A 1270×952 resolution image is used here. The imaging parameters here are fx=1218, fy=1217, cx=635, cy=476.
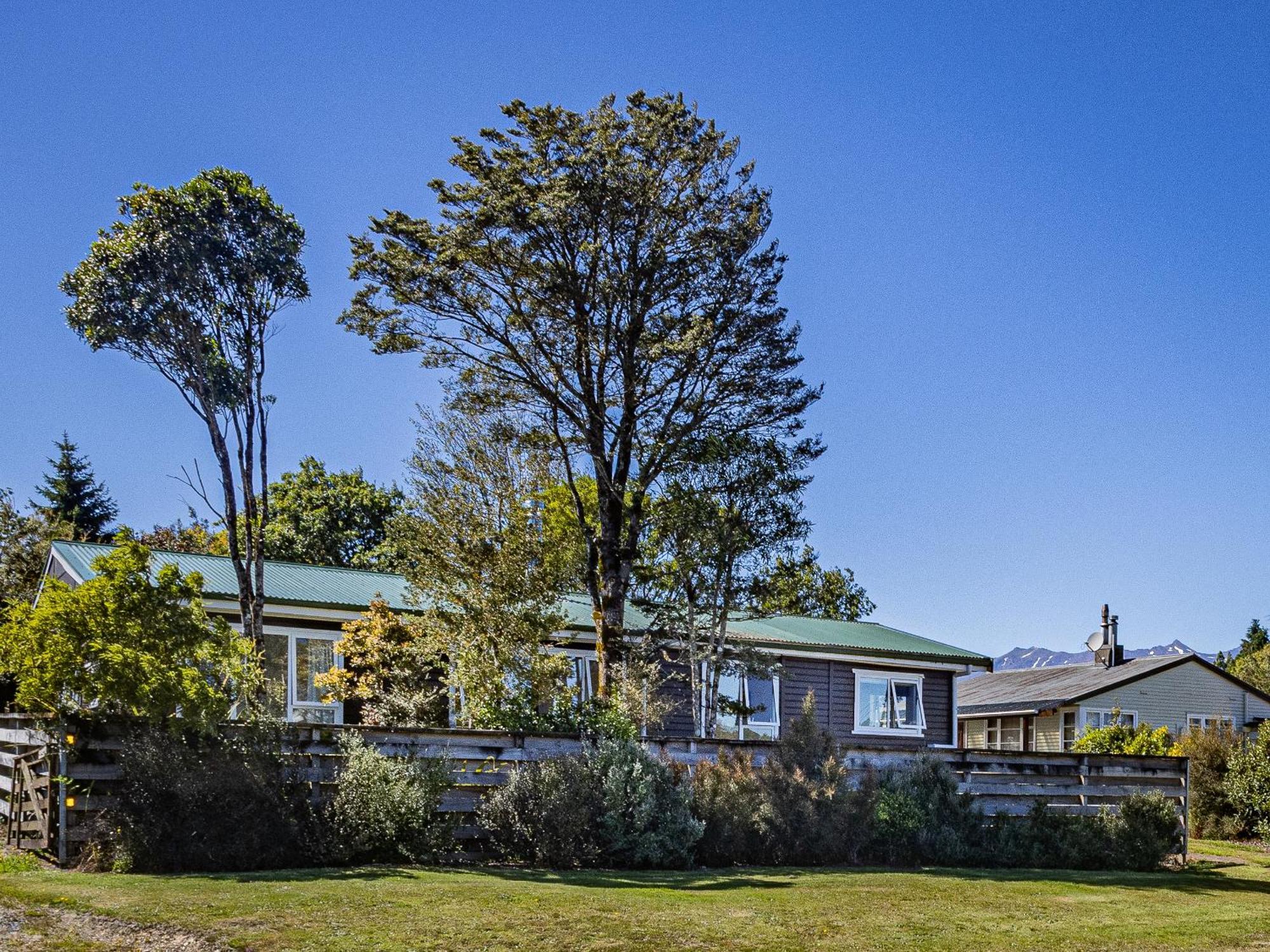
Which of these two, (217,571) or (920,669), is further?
(920,669)

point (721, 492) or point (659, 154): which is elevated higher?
point (659, 154)

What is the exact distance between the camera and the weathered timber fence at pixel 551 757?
12.2 m

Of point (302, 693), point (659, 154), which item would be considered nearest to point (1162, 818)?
point (659, 154)

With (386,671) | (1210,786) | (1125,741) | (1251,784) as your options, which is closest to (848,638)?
(1125,741)

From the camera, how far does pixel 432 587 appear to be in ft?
71.0

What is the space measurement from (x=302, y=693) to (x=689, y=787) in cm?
1099

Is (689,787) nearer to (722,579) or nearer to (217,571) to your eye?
(722,579)

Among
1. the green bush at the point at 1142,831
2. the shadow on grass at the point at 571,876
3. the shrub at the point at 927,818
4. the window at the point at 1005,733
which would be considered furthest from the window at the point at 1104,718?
the shadow on grass at the point at 571,876

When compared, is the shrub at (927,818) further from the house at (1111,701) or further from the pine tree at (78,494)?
the pine tree at (78,494)

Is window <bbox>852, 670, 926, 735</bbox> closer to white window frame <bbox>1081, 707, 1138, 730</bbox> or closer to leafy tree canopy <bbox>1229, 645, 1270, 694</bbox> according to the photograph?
white window frame <bbox>1081, 707, 1138, 730</bbox>

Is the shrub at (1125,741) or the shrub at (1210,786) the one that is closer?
the shrub at (1210,786)

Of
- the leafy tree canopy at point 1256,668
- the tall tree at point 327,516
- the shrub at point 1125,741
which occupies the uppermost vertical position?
the tall tree at point 327,516

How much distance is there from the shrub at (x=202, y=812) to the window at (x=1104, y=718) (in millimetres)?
30858

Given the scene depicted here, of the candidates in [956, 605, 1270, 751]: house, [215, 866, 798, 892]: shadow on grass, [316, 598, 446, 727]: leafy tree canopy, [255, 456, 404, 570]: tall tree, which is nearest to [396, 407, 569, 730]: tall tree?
[316, 598, 446, 727]: leafy tree canopy
